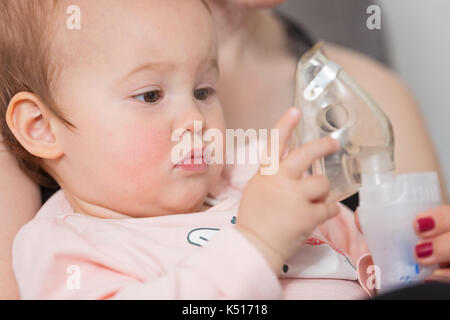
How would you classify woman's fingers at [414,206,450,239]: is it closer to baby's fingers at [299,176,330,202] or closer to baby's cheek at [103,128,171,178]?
baby's fingers at [299,176,330,202]

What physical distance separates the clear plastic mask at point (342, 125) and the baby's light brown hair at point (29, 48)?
373mm

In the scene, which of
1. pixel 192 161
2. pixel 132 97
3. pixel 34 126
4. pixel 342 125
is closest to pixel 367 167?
pixel 342 125

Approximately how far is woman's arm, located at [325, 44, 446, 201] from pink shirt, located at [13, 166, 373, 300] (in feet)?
1.36

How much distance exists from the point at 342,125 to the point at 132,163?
0.32 m

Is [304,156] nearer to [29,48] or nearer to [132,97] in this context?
[132,97]

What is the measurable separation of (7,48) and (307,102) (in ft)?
1.57

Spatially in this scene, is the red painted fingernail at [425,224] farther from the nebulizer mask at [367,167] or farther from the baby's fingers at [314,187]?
the baby's fingers at [314,187]

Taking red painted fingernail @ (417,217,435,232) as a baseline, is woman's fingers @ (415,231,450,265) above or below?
below

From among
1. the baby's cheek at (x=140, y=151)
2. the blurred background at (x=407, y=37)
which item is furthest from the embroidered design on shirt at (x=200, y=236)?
the blurred background at (x=407, y=37)

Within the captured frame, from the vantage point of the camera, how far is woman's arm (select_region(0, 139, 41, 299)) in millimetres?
841

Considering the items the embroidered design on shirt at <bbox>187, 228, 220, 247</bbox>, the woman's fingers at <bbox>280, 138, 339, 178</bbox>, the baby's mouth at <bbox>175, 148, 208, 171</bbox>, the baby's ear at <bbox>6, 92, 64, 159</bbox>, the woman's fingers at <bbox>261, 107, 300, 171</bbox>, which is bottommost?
the embroidered design on shirt at <bbox>187, 228, 220, 247</bbox>

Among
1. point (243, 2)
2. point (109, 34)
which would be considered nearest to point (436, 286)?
point (109, 34)

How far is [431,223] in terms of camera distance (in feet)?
2.50

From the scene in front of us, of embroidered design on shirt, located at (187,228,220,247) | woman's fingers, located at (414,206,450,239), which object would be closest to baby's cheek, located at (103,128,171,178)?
embroidered design on shirt, located at (187,228,220,247)
